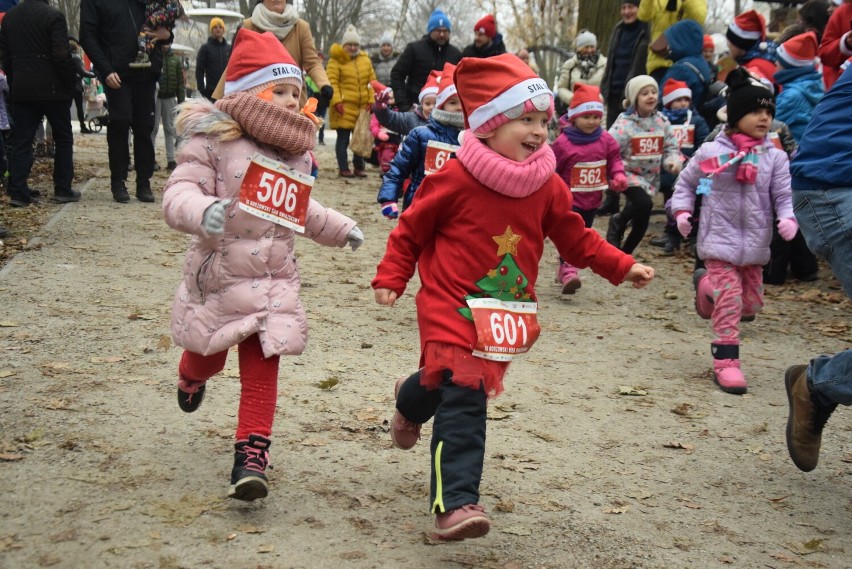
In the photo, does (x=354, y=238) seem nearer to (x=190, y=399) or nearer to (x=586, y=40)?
(x=190, y=399)

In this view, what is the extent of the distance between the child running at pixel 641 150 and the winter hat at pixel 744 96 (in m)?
2.89

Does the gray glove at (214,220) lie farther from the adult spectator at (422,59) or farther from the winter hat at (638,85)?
the adult spectator at (422,59)

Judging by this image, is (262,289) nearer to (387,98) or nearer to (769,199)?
(769,199)

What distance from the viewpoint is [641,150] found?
9.70 meters

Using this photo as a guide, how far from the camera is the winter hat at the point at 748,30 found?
34.2ft

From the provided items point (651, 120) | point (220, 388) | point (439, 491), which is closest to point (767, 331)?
point (651, 120)

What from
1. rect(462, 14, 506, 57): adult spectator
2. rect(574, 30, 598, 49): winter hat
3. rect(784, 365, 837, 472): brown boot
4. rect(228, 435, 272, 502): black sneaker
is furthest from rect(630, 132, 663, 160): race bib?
rect(228, 435, 272, 502): black sneaker

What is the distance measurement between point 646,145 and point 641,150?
0.07 metres

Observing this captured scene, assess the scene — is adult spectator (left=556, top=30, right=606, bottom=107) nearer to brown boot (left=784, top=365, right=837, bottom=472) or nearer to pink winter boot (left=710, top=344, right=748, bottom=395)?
pink winter boot (left=710, top=344, right=748, bottom=395)

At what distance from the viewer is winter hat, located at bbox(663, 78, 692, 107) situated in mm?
11242

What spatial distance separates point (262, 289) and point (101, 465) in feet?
3.75

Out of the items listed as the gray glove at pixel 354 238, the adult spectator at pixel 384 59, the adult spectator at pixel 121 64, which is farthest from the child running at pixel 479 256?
the adult spectator at pixel 384 59

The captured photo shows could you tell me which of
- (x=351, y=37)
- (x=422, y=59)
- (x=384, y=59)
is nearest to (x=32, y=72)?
(x=422, y=59)

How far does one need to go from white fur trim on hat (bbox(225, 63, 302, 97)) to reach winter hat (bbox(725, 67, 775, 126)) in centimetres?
336
